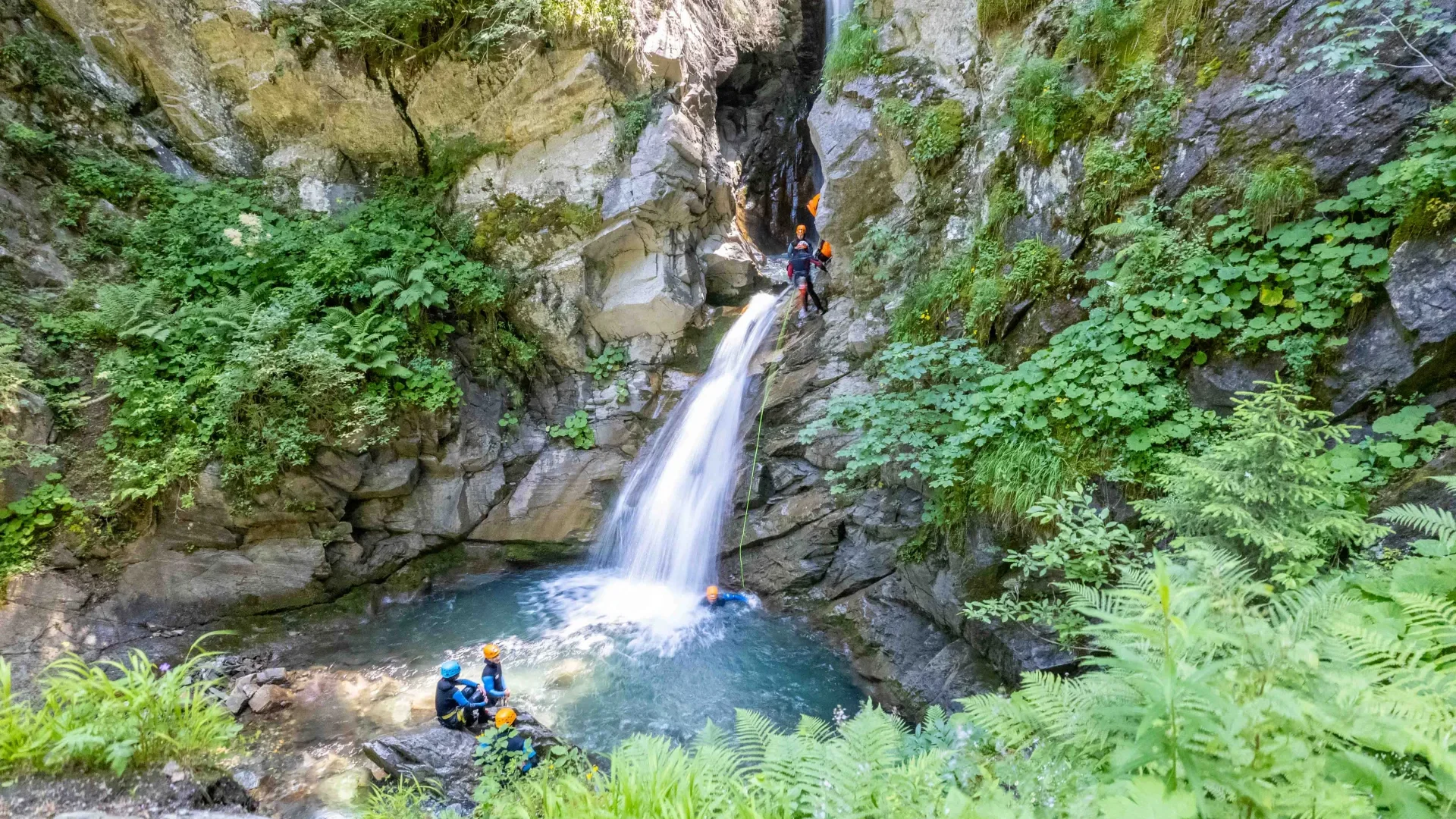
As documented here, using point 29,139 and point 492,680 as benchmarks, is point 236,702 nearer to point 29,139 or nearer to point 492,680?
point 492,680

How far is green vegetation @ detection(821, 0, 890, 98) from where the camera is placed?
7574 mm

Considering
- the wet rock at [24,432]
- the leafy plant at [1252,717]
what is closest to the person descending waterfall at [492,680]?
the leafy plant at [1252,717]

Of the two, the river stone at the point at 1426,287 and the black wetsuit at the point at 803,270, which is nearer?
the river stone at the point at 1426,287

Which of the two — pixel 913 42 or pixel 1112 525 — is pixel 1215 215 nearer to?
pixel 1112 525

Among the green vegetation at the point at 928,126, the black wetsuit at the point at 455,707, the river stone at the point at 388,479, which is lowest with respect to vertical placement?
the black wetsuit at the point at 455,707

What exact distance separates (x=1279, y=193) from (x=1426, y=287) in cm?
95

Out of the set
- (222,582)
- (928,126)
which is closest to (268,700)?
(222,582)

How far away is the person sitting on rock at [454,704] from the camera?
516cm

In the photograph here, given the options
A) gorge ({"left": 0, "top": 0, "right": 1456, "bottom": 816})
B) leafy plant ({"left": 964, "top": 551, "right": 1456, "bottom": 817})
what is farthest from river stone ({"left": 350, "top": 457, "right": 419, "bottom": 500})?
leafy plant ({"left": 964, "top": 551, "right": 1456, "bottom": 817})

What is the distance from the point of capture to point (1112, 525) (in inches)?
140

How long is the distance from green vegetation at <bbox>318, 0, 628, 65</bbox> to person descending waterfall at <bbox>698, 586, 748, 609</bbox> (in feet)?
26.9

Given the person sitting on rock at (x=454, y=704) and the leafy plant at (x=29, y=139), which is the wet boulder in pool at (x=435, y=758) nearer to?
the person sitting on rock at (x=454, y=704)

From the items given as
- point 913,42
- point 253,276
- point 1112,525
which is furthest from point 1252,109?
point 253,276

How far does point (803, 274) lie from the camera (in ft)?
28.8
